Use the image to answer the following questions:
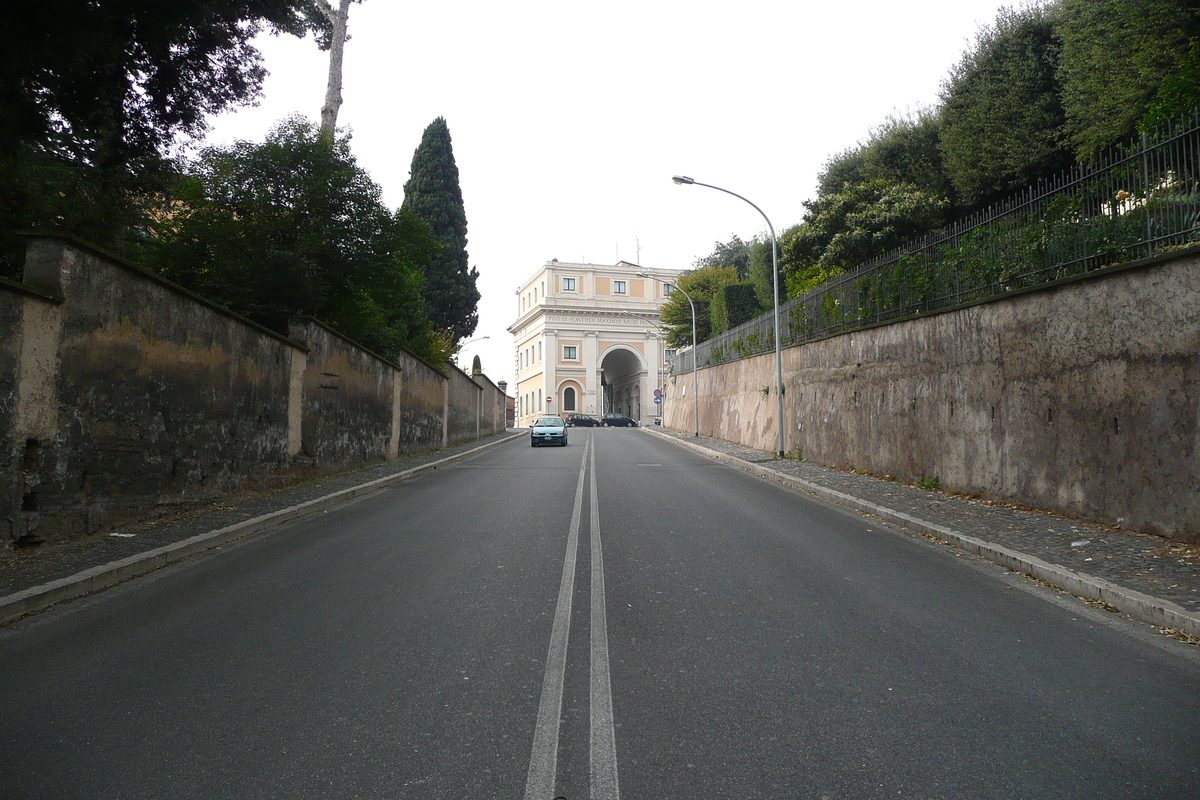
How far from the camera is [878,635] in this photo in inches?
173

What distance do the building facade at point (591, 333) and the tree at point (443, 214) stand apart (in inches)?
1192

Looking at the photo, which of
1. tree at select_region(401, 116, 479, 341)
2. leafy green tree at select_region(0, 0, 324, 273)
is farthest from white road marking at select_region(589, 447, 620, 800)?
tree at select_region(401, 116, 479, 341)

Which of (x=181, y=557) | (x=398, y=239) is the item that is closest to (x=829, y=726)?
(x=181, y=557)

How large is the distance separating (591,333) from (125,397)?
65196mm

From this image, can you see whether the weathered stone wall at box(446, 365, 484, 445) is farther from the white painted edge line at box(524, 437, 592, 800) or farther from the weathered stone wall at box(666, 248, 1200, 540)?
the white painted edge line at box(524, 437, 592, 800)

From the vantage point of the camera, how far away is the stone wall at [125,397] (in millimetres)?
6289

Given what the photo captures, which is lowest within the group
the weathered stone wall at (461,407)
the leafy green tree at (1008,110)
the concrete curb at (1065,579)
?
the concrete curb at (1065,579)

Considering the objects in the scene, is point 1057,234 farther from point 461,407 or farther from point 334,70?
point 461,407

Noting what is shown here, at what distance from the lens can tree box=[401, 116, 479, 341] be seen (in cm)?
3828

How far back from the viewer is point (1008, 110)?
836 inches

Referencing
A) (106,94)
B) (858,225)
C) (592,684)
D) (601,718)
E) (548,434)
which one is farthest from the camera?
(548,434)

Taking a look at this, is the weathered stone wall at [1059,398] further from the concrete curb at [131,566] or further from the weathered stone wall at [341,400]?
the weathered stone wall at [341,400]

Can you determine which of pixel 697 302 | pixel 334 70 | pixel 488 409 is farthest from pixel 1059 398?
pixel 697 302

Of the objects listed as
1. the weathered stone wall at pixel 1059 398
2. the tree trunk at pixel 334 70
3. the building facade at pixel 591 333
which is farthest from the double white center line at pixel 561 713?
the building facade at pixel 591 333
